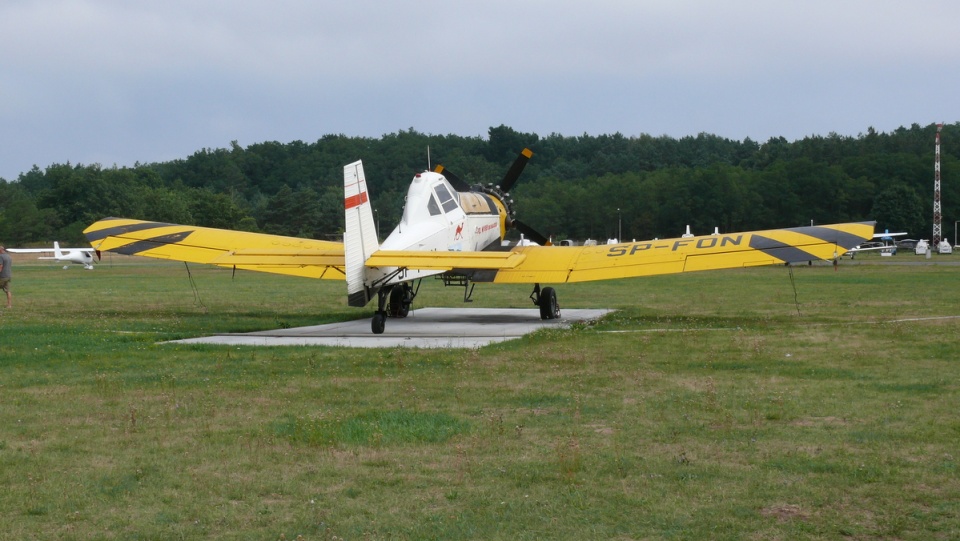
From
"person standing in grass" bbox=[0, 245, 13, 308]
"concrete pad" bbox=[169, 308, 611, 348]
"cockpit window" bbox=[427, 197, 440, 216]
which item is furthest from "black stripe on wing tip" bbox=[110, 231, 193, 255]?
"cockpit window" bbox=[427, 197, 440, 216]

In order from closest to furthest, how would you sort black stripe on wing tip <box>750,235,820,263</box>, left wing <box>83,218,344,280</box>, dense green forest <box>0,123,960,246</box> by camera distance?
1. black stripe on wing tip <box>750,235,820,263</box>
2. left wing <box>83,218,344,280</box>
3. dense green forest <box>0,123,960,246</box>

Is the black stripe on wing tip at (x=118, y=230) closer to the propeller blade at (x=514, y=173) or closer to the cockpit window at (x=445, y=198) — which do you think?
the cockpit window at (x=445, y=198)

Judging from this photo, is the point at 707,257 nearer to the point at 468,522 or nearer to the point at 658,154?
the point at 468,522

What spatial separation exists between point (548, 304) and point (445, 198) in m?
2.79

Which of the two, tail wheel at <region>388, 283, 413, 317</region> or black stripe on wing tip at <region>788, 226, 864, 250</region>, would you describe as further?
tail wheel at <region>388, 283, 413, 317</region>

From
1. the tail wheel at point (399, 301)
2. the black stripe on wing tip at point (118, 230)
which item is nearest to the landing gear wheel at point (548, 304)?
the tail wheel at point (399, 301)

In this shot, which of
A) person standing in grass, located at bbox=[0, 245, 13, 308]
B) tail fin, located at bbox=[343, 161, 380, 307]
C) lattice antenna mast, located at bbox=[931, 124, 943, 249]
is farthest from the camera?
lattice antenna mast, located at bbox=[931, 124, 943, 249]

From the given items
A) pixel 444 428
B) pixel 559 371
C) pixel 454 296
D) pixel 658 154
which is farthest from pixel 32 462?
pixel 658 154

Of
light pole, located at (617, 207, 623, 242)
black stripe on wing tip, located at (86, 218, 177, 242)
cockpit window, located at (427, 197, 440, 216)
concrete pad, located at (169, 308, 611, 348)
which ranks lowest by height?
concrete pad, located at (169, 308, 611, 348)

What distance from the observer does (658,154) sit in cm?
13050

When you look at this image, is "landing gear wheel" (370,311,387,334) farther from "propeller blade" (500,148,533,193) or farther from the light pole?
the light pole

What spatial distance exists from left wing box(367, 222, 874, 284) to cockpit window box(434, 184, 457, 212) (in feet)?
5.17

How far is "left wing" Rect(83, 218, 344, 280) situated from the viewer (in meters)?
18.3

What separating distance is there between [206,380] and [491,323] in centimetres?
843
